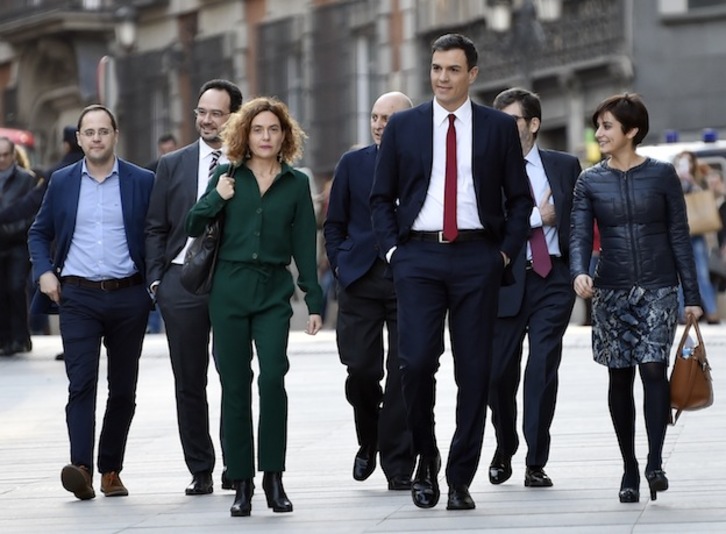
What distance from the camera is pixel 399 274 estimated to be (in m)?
9.54

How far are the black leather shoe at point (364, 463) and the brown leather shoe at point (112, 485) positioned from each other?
1064 millimetres

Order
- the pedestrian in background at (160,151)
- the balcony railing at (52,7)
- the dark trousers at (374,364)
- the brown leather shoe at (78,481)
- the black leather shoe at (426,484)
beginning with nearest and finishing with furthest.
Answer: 1. the black leather shoe at (426,484)
2. the brown leather shoe at (78,481)
3. the dark trousers at (374,364)
4. the pedestrian in background at (160,151)
5. the balcony railing at (52,7)

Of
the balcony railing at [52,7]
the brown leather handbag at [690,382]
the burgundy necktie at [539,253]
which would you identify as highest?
the balcony railing at [52,7]

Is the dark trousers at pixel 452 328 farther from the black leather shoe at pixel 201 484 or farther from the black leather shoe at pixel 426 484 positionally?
the black leather shoe at pixel 201 484

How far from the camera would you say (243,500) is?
374 inches

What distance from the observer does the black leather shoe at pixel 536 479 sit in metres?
10.2

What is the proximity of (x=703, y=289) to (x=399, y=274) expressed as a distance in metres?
12.8

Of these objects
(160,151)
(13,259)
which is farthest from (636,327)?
(160,151)

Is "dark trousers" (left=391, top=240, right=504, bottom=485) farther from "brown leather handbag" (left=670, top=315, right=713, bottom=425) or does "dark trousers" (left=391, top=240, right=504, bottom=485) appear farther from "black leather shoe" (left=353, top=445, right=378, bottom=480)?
"black leather shoe" (left=353, top=445, right=378, bottom=480)

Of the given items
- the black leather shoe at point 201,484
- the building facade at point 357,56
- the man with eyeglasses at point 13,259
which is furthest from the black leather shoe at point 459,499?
the building facade at point 357,56

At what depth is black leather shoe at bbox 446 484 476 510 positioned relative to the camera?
30.9 feet

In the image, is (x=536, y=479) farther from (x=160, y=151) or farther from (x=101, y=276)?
(x=160, y=151)

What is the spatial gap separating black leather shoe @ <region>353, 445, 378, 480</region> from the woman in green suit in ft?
3.81

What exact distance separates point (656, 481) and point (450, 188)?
4.75ft
